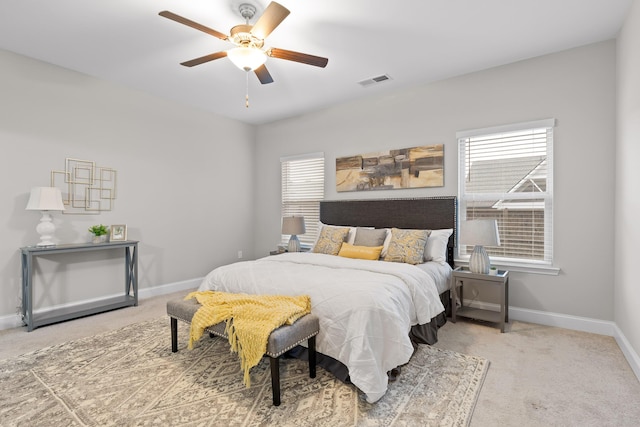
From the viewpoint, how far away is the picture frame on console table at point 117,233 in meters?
3.98

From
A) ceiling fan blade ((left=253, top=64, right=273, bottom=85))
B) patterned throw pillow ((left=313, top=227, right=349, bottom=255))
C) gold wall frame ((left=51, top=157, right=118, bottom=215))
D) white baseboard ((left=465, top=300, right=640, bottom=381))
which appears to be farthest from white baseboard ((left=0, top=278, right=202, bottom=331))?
white baseboard ((left=465, top=300, right=640, bottom=381))

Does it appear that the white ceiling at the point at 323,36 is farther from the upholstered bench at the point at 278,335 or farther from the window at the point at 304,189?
the upholstered bench at the point at 278,335

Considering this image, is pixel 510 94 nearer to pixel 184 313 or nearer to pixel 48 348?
pixel 184 313

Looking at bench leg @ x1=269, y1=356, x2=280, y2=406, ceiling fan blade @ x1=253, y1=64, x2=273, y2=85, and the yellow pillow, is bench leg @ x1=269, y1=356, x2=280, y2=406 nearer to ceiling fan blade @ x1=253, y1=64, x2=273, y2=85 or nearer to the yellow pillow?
the yellow pillow

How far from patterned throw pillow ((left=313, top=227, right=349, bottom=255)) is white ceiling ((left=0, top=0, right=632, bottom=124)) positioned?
1849 mm

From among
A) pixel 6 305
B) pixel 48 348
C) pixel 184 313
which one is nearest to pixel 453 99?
pixel 184 313

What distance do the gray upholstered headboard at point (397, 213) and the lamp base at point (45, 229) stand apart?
327 cm

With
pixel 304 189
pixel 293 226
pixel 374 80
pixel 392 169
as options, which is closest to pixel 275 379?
pixel 293 226

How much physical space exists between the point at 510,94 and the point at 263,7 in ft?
8.89

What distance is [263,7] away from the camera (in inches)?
101

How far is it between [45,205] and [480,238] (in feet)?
14.2

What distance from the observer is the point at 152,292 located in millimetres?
4461

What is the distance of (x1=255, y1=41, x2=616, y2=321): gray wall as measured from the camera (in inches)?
120

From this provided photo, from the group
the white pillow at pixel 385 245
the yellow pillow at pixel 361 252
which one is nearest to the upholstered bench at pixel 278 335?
the yellow pillow at pixel 361 252
